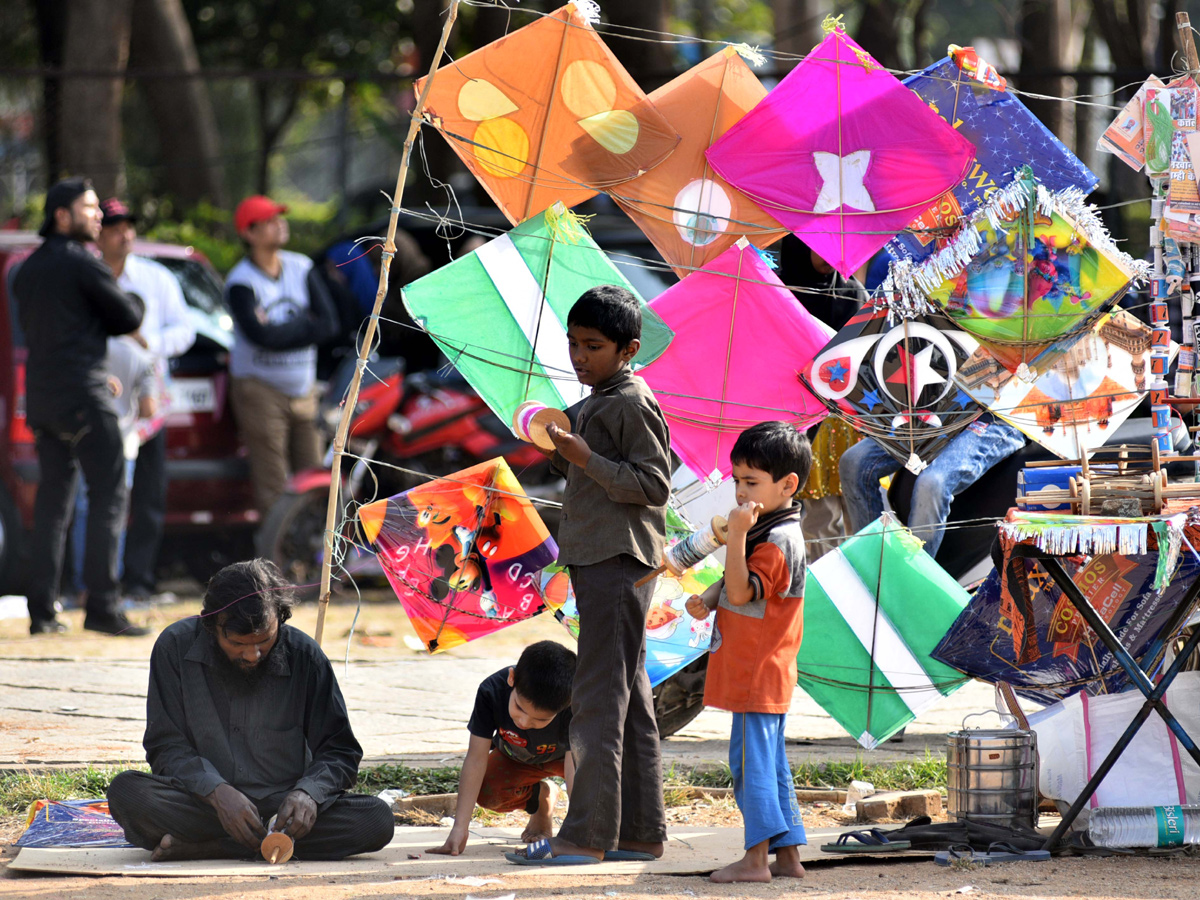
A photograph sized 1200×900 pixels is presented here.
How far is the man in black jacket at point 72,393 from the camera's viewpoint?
22.5 ft

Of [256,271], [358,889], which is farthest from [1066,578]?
[256,271]

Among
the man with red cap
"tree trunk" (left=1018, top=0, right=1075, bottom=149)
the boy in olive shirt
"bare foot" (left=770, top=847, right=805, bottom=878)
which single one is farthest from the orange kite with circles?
"tree trunk" (left=1018, top=0, right=1075, bottom=149)

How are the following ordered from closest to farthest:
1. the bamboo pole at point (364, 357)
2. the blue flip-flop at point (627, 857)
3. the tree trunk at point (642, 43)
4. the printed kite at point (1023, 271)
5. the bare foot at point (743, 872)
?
1. the bare foot at point (743, 872)
2. the blue flip-flop at point (627, 857)
3. the bamboo pole at point (364, 357)
4. the printed kite at point (1023, 271)
5. the tree trunk at point (642, 43)

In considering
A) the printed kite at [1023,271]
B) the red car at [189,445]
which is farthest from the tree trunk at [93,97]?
the printed kite at [1023,271]

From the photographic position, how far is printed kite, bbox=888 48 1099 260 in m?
4.48

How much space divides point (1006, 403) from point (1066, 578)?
0.95 meters

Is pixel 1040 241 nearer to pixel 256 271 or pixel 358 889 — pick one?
pixel 358 889

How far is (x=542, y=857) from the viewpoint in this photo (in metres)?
3.59

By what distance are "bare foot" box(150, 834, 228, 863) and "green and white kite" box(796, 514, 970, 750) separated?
5.71 ft

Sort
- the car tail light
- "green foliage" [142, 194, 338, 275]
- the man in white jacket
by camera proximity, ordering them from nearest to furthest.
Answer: the car tail light
the man in white jacket
"green foliage" [142, 194, 338, 275]

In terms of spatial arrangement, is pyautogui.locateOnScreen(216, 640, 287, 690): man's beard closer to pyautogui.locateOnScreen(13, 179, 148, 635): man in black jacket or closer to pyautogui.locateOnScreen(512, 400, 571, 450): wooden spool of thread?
pyautogui.locateOnScreen(512, 400, 571, 450): wooden spool of thread

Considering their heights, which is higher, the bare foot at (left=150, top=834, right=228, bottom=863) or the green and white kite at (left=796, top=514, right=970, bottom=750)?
the green and white kite at (left=796, top=514, right=970, bottom=750)

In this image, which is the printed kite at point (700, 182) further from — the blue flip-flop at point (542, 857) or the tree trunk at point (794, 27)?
the tree trunk at point (794, 27)

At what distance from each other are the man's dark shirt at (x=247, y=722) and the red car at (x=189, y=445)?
14.0 feet
